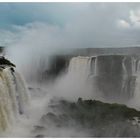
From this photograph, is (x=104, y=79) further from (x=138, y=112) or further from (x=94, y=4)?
(x=94, y=4)

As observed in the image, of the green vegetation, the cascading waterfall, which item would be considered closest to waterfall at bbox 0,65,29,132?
the green vegetation

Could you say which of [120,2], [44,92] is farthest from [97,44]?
[44,92]

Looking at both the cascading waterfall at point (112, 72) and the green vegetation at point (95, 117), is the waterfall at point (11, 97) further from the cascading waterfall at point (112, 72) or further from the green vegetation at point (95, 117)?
the cascading waterfall at point (112, 72)

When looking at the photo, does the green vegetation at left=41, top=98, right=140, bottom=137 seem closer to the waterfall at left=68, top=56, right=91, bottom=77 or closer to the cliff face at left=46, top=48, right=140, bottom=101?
the cliff face at left=46, top=48, right=140, bottom=101

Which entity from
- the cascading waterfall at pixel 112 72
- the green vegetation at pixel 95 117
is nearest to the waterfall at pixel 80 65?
the cascading waterfall at pixel 112 72

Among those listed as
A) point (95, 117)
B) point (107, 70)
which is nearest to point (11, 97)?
point (95, 117)
